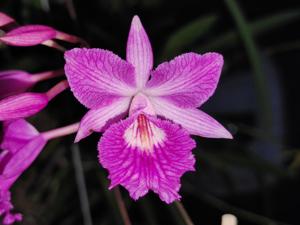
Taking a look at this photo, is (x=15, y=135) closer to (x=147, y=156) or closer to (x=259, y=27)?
(x=147, y=156)

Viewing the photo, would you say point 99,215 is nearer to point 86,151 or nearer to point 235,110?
point 86,151

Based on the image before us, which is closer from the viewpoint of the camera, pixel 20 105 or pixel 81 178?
pixel 20 105

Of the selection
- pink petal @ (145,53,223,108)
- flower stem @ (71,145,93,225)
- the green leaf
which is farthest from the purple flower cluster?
Answer: the green leaf

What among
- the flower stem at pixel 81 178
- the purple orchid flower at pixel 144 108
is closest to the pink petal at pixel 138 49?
the purple orchid flower at pixel 144 108

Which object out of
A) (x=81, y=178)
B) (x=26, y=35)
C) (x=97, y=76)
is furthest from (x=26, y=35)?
(x=81, y=178)

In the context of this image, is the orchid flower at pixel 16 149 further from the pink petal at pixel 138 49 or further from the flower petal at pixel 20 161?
the pink petal at pixel 138 49

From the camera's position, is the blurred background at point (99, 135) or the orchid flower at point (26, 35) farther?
the blurred background at point (99, 135)

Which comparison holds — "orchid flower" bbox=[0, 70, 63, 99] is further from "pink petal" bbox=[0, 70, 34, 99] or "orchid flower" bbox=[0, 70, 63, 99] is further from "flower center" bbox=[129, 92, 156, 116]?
"flower center" bbox=[129, 92, 156, 116]
